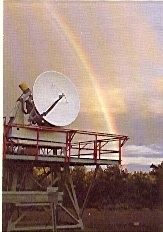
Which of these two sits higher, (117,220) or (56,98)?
(56,98)

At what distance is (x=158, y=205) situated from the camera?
14.2 feet

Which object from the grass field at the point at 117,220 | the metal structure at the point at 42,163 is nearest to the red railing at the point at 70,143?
the metal structure at the point at 42,163

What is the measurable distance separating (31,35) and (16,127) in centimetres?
61

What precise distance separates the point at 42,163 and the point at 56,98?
42 cm

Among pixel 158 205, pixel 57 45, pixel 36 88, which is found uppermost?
pixel 57 45

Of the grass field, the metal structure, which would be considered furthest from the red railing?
the grass field

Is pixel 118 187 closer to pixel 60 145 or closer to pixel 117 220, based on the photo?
pixel 117 220

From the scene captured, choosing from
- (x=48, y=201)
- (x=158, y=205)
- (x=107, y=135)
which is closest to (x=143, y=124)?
(x=107, y=135)

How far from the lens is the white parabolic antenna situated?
413cm

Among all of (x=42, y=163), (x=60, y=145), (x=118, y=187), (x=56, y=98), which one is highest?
(x=56, y=98)

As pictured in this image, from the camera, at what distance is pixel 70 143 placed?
4.14 meters

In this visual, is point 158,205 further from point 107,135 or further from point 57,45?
point 57,45

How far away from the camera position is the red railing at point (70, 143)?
4.02m

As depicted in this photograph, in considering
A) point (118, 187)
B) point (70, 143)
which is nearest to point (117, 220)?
point (118, 187)
